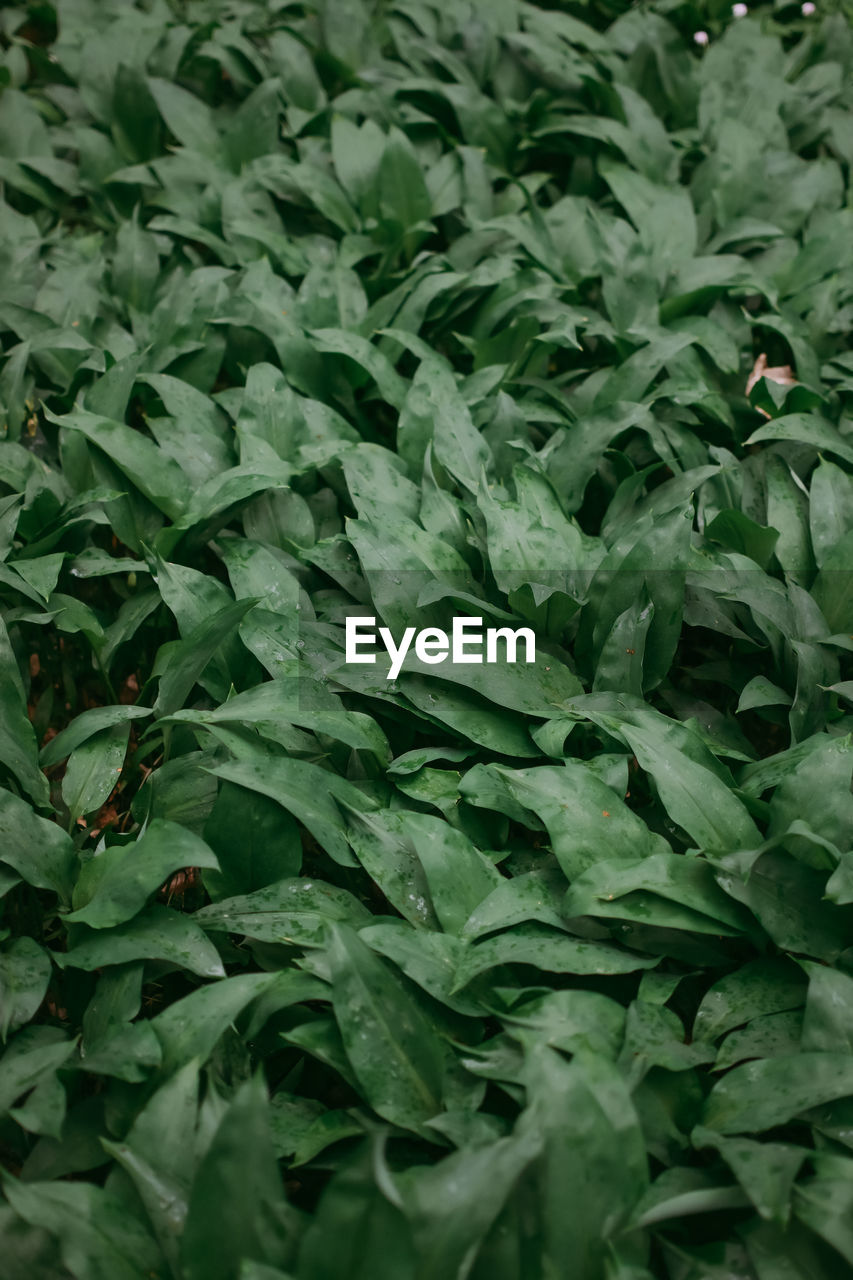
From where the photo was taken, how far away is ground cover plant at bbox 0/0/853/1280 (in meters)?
1.07

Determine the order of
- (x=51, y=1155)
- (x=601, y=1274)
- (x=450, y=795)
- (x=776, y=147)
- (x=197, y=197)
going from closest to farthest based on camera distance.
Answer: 1. (x=601, y=1274)
2. (x=51, y=1155)
3. (x=450, y=795)
4. (x=197, y=197)
5. (x=776, y=147)

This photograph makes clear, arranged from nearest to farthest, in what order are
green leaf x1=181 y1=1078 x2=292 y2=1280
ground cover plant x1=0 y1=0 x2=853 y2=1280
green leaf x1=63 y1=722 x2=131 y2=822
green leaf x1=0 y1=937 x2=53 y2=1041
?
green leaf x1=181 y1=1078 x2=292 y2=1280, ground cover plant x1=0 y1=0 x2=853 y2=1280, green leaf x1=0 y1=937 x2=53 y2=1041, green leaf x1=63 y1=722 x2=131 y2=822

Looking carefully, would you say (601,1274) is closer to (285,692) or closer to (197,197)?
(285,692)

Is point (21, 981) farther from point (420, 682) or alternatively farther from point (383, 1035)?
point (420, 682)

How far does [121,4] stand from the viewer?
10.7 ft

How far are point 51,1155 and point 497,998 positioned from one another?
56cm

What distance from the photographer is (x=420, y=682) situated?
5.26 ft

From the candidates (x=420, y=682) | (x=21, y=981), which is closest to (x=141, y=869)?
(x=21, y=981)

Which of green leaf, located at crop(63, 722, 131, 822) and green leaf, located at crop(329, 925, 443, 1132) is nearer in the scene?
green leaf, located at crop(329, 925, 443, 1132)

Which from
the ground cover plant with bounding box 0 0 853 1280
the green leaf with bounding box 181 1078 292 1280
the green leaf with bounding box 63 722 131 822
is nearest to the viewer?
the green leaf with bounding box 181 1078 292 1280

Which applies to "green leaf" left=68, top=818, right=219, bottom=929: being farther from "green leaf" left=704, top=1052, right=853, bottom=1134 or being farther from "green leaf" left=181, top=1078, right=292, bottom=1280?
"green leaf" left=704, top=1052, right=853, bottom=1134

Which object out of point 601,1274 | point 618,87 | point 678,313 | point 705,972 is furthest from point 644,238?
point 601,1274

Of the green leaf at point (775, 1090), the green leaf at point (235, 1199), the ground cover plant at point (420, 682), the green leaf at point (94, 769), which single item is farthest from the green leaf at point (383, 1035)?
the green leaf at point (94, 769)

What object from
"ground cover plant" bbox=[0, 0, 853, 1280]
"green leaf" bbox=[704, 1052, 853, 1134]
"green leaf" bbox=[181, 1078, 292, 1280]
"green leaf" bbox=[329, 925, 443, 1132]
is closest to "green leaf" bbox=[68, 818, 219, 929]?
"ground cover plant" bbox=[0, 0, 853, 1280]
